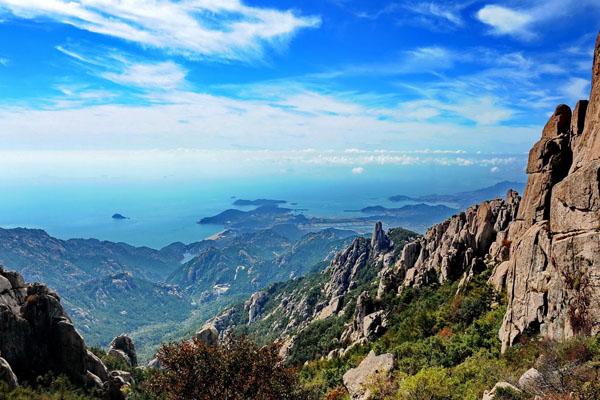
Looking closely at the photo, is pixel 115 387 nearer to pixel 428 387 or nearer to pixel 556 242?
pixel 428 387

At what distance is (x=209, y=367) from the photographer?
74.6ft

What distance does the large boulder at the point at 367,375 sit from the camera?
90.5 ft

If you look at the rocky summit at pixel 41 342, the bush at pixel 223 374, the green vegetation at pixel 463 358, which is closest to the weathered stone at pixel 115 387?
the rocky summit at pixel 41 342

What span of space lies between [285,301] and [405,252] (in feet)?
289

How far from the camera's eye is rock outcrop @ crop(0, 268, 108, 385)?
32.8 m

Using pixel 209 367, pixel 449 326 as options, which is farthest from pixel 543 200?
pixel 209 367

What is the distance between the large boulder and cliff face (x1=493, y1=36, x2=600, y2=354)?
7.58 m

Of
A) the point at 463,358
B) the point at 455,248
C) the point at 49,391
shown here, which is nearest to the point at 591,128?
the point at 463,358

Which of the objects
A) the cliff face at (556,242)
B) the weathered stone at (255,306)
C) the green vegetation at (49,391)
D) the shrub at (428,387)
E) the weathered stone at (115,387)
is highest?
the cliff face at (556,242)

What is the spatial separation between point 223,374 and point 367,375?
11993 mm

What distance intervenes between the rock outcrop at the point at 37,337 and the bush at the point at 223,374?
47.7ft

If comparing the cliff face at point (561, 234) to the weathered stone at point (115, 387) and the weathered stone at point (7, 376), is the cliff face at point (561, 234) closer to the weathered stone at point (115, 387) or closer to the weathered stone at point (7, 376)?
the weathered stone at point (115, 387)

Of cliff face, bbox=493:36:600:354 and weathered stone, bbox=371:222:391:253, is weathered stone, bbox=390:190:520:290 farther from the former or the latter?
weathered stone, bbox=371:222:391:253

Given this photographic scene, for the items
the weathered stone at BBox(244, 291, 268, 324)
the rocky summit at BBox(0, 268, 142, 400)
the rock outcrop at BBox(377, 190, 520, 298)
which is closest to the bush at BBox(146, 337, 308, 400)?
the rocky summit at BBox(0, 268, 142, 400)
